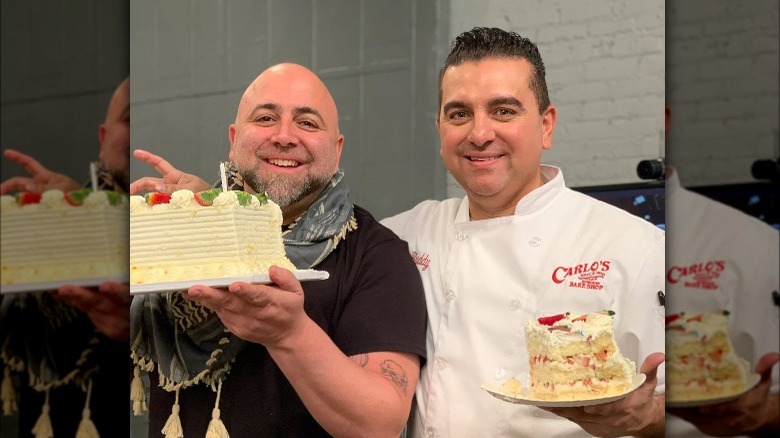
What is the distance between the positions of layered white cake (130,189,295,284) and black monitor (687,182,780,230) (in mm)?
1550

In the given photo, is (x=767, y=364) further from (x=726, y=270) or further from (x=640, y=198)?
(x=640, y=198)

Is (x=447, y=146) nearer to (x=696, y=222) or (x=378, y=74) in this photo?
(x=378, y=74)

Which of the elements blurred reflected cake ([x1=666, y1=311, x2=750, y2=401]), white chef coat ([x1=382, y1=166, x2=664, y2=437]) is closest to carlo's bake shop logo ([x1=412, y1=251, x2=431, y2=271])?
white chef coat ([x1=382, y1=166, x2=664, y2=437])

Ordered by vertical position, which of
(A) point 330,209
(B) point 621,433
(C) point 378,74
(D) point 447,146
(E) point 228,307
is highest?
(C) point 378,74

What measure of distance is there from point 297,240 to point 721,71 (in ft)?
5.97

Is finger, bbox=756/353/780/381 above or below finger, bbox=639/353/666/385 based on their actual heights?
above

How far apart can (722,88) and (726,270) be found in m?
0.14

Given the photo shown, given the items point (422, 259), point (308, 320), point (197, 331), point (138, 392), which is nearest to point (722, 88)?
point (308, 320)

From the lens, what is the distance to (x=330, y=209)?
2494 mm

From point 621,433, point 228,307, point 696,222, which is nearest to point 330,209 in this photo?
point 228,307

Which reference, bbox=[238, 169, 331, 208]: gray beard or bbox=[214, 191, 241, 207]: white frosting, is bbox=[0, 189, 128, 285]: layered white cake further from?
bbox=[238, 169, 331, 208]: gray beard

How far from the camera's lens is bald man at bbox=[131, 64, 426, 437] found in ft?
7.39

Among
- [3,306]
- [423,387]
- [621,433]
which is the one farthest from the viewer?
[423,387]

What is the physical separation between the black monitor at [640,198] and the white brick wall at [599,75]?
25mm
